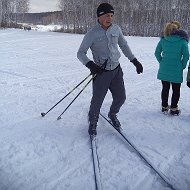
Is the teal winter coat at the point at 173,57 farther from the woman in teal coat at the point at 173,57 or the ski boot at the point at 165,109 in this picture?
the ski boot at the point at 165,109

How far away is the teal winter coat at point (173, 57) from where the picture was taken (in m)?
4.76

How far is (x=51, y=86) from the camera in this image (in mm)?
7211

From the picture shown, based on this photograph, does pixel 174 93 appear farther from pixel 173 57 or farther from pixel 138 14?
pixel 138 14

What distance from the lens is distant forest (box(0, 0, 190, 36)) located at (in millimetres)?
41300

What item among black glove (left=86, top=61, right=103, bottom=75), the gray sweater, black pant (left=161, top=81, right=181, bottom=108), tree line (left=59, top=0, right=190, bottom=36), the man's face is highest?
tree line (left=59, top=0, right=190, bottom=36)

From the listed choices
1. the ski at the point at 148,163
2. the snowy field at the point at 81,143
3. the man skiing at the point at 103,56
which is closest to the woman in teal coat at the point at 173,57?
the snowy field at the point at 81,143

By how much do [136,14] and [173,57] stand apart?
39969 millimetres

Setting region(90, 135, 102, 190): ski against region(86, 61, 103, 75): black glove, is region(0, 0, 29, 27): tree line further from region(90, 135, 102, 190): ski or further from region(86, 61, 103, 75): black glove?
region(90, 135, 102, 190): ski

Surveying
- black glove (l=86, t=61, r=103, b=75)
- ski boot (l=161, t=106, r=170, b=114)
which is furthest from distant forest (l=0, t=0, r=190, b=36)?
black glove (l=86, t=61, r=103, b=75)

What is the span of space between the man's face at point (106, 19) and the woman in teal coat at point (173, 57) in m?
1.30

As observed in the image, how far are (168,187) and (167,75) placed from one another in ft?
7.42

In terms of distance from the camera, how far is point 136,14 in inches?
1699

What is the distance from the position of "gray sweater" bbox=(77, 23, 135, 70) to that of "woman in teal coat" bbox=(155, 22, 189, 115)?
1.06 meters

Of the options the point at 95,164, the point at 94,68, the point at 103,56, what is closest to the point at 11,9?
the point at 103,56
